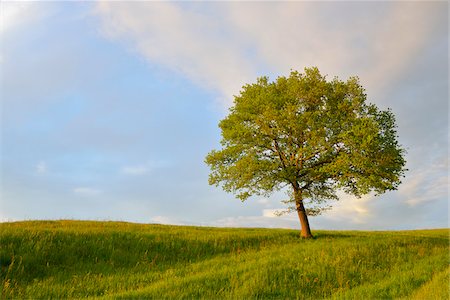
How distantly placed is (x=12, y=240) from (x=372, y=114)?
25039 millimetres

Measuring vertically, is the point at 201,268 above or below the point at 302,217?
below

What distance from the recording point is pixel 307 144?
27.5m

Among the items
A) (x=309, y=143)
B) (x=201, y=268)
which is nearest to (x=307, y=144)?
(x=309, y=143)

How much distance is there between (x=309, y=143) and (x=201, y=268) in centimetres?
1348

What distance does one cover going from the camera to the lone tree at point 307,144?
86.1 feet

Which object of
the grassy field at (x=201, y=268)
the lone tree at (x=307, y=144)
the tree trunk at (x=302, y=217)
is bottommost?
the grassy field at (x=201, y=268)

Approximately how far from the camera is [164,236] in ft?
77.3

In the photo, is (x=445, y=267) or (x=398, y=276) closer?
(x=398, y=276)

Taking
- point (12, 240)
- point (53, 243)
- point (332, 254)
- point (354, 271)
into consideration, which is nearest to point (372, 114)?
point (332, 254)

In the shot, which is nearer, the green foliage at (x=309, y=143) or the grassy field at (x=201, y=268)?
the grassy field at (x=201, y=268)

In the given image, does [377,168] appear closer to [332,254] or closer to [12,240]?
[332,254]

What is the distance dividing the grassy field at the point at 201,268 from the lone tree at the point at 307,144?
5.68 meters

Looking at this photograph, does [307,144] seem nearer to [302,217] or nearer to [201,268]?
[302,217]

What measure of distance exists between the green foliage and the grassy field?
223 inches
